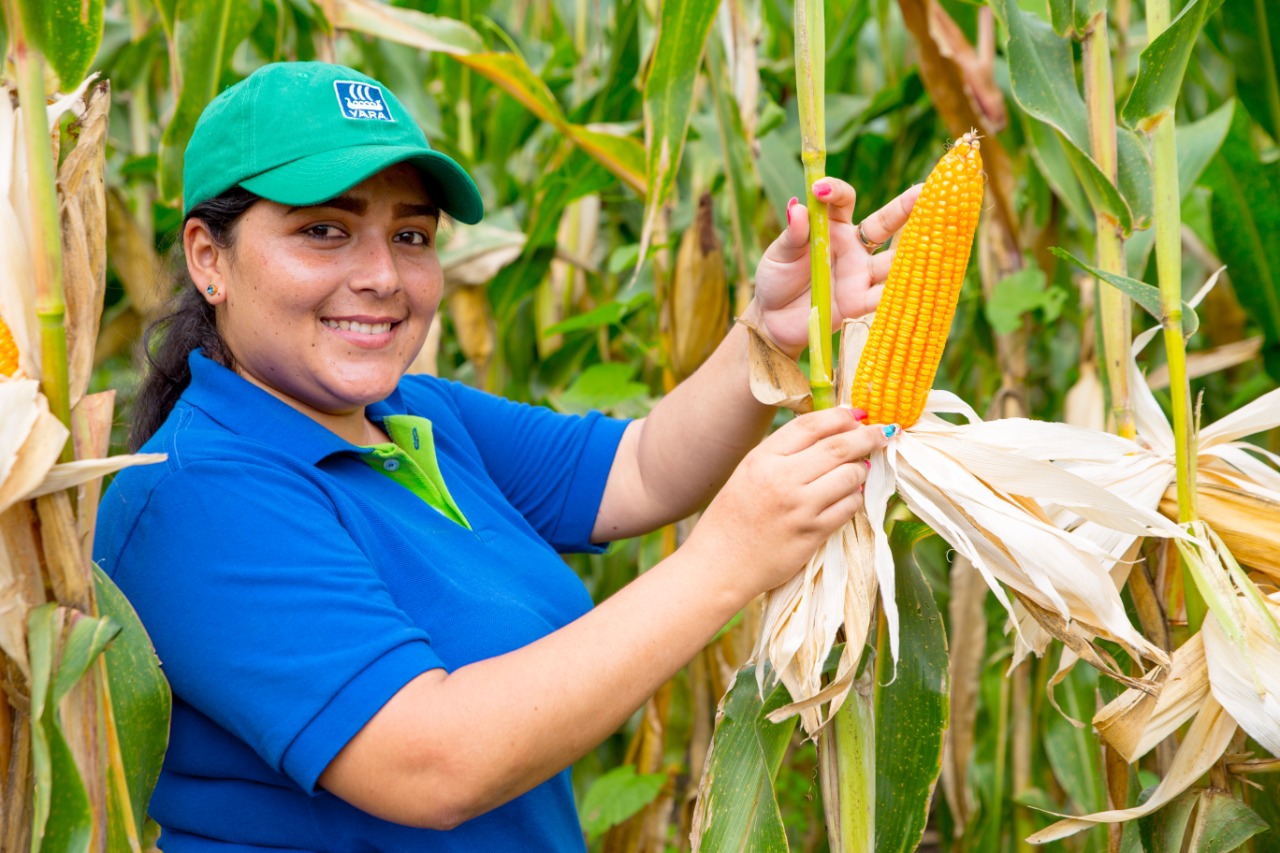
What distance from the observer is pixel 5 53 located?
3.34 ft

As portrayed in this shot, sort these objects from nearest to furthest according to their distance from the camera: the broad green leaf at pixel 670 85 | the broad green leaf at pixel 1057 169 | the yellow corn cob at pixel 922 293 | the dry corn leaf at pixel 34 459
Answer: the dry corn leaf at pixel 34 459 → the yellow corn cob at pixel 922 293 → the broad green leaf at pixel 670 85 → the broad green leaf at pixel 1057 169

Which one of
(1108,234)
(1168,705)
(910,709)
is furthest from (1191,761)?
(1108,234)

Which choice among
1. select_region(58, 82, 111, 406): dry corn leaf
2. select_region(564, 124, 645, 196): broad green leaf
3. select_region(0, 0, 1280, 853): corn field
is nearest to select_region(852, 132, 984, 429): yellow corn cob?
select_region(0, 0, 1280, 853): corn field

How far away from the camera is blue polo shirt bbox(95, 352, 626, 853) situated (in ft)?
3.66

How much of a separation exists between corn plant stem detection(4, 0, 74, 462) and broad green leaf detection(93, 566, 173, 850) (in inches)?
7.9

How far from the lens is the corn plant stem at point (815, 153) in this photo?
1.10 m

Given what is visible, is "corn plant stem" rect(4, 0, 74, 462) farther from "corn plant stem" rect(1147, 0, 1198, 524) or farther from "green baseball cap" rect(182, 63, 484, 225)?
"corn plant stem" rect(1147, 0, 1198, 524)

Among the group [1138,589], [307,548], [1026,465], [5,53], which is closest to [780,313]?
[1026,465]

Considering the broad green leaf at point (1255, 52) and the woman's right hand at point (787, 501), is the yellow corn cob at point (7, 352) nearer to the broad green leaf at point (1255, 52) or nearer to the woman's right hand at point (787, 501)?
the woman's right hand at point (787, 501)

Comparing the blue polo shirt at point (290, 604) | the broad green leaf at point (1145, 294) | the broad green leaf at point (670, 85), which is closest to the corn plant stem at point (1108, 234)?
the broad green leaf at point (1145, 294)

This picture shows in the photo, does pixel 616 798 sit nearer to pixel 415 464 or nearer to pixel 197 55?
pixel 415 464

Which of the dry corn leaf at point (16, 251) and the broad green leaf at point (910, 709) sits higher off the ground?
the dry corn leaf at point (16, 251)

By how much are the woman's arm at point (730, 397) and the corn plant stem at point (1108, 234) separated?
28cm

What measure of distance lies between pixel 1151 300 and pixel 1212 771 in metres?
0.57
